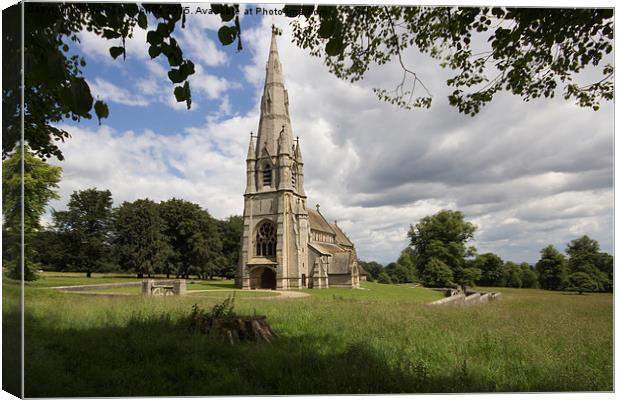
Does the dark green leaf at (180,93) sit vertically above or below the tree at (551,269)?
above

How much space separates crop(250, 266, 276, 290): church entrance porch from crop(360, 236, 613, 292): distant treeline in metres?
18.2

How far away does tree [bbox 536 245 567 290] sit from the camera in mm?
6641

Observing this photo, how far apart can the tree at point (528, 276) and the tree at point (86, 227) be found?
8884 mm

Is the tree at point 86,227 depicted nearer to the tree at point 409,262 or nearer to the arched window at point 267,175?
the tree at point 409,262

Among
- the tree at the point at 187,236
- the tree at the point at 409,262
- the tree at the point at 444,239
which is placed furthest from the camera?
the tree at the point at 187,236

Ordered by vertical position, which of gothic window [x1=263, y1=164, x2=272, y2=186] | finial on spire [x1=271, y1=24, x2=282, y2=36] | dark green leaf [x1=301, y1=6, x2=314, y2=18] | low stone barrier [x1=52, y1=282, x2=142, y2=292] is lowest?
low stone barrier [x1=52, y1=282, x2=142, y2=292]

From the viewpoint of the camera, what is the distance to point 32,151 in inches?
274

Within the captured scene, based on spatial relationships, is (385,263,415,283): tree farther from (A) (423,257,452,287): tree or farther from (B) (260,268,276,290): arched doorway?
(B) (260,268,276,290): arched doorway

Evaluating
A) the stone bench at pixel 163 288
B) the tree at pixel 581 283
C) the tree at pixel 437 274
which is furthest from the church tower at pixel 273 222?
the tree at pixel 581 283

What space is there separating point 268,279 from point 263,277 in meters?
0.39

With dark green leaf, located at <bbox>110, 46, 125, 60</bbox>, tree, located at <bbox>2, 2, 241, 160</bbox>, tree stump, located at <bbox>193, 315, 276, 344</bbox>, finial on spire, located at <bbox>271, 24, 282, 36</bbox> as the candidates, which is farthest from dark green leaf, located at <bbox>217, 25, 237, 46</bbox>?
tree stump, located at <bbox>193, 315, 276, 344</bbox>

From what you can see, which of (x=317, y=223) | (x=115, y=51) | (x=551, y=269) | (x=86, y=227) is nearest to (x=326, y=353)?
(x=551, y=269)

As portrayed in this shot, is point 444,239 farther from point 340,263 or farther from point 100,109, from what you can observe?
point 340,263

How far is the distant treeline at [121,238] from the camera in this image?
787cm
